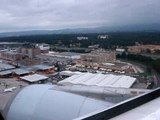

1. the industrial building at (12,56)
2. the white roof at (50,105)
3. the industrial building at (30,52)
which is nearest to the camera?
the white roof at (50,105)

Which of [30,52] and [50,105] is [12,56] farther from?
[50,105]

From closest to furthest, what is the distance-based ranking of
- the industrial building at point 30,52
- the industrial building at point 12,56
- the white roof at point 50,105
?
the white roof at point 50,105 → the industrial building at point 12,56 → the industrial building at point 30,52

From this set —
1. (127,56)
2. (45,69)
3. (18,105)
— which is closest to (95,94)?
(18,105)

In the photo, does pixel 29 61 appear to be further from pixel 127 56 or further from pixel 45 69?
pixel 127 56

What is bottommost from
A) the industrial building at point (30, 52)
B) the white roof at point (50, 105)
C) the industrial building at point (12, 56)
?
the industrial building at point (12, 56)

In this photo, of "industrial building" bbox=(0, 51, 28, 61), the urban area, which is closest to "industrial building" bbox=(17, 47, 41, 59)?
the urban area

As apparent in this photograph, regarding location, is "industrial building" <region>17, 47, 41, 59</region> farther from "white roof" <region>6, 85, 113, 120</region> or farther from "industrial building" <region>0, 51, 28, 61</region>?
"white roof" <region>6, 85, 113, 120</region>

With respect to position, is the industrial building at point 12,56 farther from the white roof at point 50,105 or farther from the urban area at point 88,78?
the white roof at point 50,105

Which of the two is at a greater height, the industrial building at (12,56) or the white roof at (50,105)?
the white roof at (50,105)

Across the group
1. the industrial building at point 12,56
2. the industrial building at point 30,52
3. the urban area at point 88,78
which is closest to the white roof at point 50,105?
the urban area at point 88,78

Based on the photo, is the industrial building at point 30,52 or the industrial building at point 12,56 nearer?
the industrial building at point 12,56
